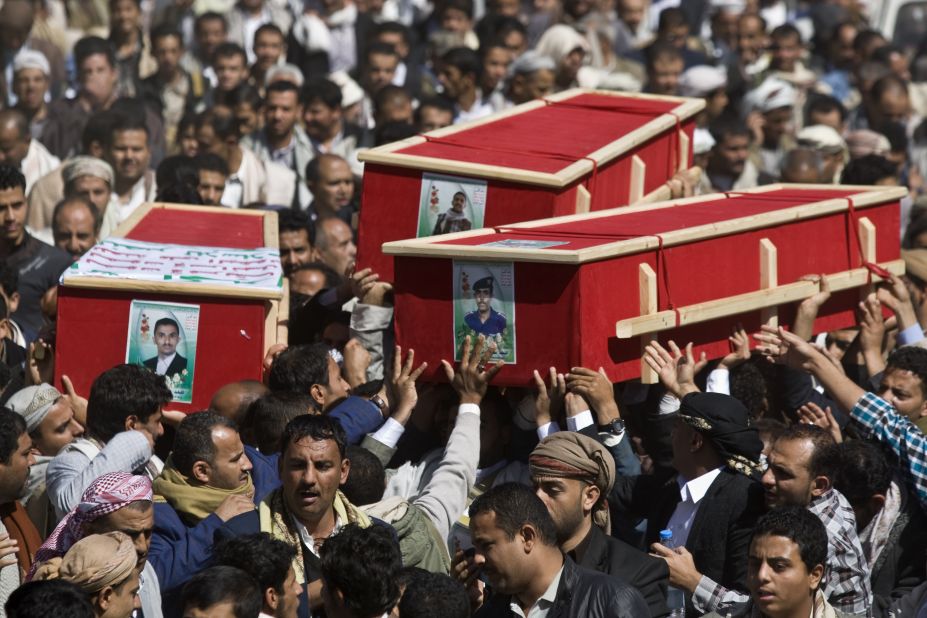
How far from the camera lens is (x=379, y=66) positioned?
12672mm

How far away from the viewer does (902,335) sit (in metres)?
7.45

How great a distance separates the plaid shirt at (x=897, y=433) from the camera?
6121 mm

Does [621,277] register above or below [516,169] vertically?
below

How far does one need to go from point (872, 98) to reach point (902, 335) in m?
6.04

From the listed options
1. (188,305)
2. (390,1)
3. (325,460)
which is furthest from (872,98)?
(325,460)

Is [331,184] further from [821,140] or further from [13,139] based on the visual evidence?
[821,140]

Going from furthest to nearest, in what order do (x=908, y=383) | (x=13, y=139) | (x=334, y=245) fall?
1. (x=13, y=139)
2. (x=334, y=245)
3. (x=908, y=383)

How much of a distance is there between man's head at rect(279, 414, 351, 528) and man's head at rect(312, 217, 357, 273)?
391 centimetres

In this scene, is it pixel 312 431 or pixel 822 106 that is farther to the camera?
pixel 822 106

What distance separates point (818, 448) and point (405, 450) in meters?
1.78

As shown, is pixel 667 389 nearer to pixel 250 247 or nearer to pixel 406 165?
pixel 406 165

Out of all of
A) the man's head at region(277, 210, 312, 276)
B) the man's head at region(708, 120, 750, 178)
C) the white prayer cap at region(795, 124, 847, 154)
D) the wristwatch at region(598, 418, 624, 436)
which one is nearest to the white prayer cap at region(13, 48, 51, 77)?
the man's head at region(277, 210, 312, 276)

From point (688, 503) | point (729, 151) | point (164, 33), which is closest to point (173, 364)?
point (688, 503)

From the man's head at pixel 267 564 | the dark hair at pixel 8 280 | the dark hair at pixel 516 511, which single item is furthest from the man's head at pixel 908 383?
the dark hair at pixel 8 280
